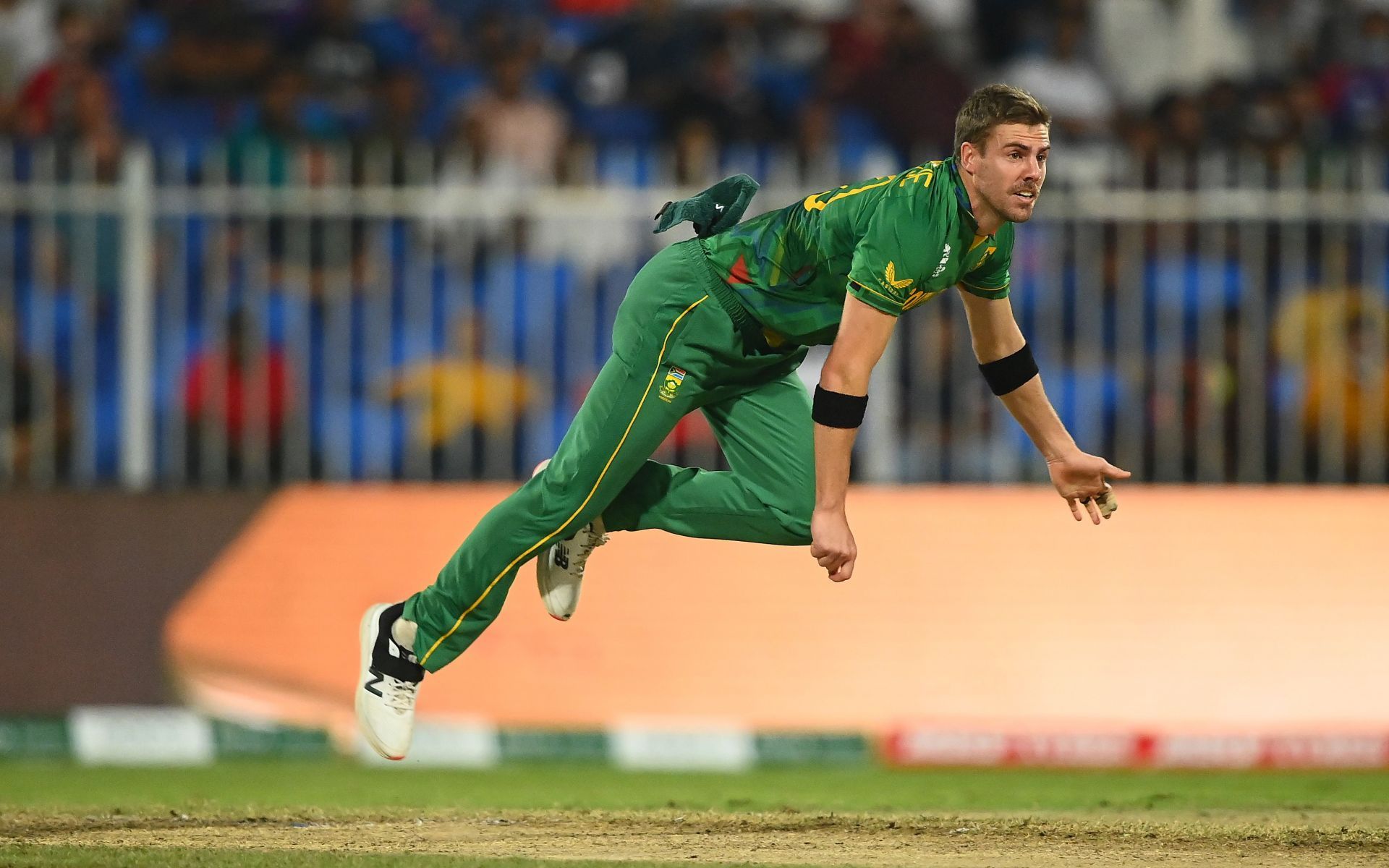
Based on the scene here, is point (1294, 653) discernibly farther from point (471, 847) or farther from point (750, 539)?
point (471, 847)

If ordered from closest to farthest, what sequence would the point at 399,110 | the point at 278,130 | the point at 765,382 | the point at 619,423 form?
the point at 619,423 → the point at 765,382 → the point at 278,130 → the point at 399,110

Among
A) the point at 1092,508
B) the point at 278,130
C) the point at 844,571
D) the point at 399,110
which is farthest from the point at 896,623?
the point at 399,110

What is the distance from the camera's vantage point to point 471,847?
5.89m

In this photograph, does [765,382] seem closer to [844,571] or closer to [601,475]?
[601,475]

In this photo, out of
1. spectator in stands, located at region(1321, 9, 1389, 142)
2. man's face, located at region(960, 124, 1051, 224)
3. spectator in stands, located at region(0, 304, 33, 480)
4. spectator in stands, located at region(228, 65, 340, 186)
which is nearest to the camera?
man's face, located at region(960, 124, 1051, 224)

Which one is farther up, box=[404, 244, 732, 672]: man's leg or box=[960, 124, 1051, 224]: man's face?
box=[960, 124, 1051, 224]: man's face

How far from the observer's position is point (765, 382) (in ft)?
21.0

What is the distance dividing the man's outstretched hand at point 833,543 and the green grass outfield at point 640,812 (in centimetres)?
87

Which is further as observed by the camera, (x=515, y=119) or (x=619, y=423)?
(x=515, y=119)

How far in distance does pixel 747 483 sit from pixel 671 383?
44 centimetres

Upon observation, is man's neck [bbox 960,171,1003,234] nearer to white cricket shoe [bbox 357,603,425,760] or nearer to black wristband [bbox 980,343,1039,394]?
black wristband [bbox 980,343,1039,394]

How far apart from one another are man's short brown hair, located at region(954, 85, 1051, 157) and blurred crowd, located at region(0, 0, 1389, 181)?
5.21 meters

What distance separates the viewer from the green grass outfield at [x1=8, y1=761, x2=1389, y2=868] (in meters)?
5.77

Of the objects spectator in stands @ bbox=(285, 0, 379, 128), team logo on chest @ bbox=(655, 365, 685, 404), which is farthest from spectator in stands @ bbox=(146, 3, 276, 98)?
team logo on chest @ bbox=(655, 365, 685, 404)
